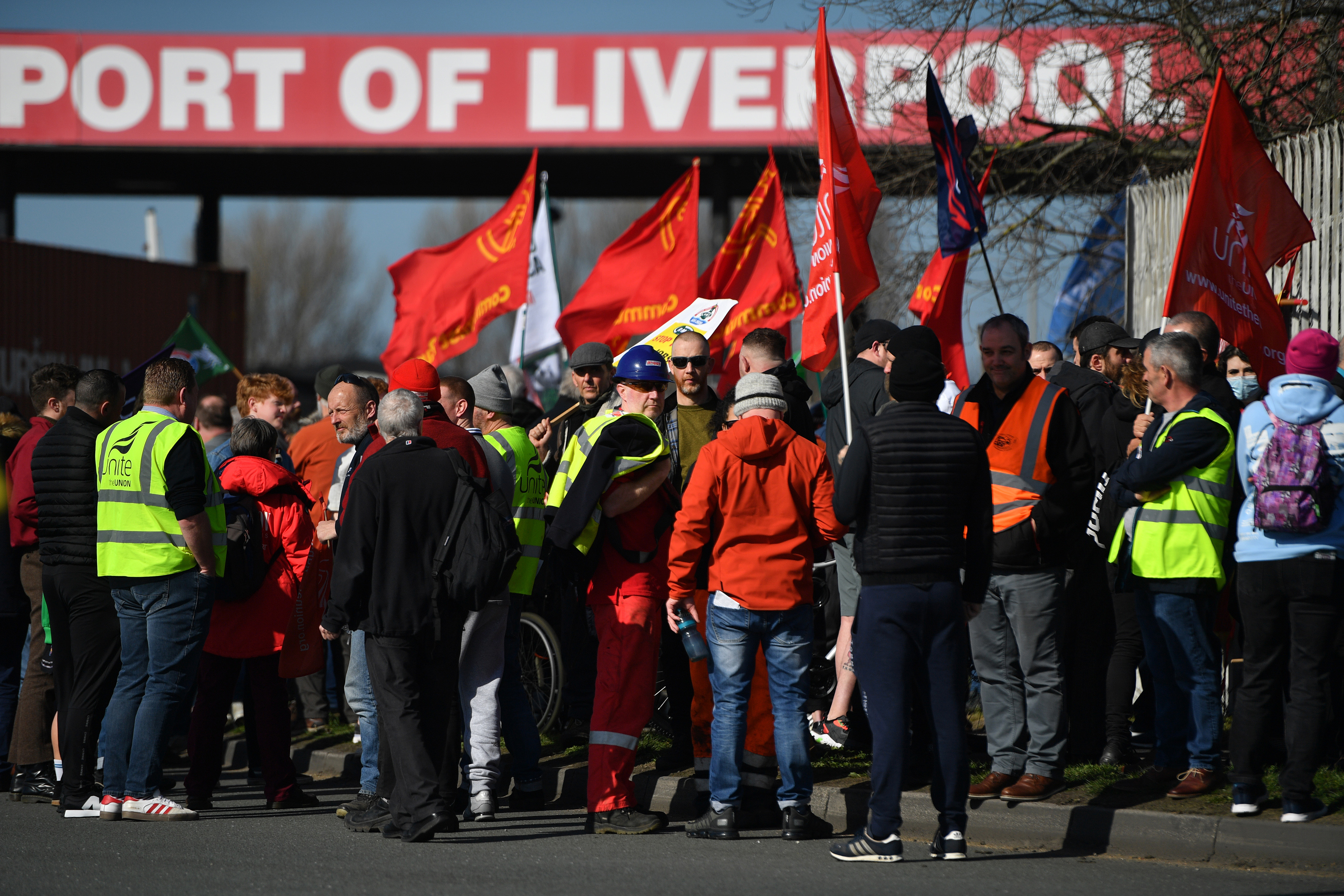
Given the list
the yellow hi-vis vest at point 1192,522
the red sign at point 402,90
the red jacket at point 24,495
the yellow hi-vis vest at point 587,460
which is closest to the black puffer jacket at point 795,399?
the yellow hi-vis vest at point 587,460

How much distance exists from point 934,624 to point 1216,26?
7.37m

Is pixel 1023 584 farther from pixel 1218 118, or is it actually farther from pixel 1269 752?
pixel 1218 118

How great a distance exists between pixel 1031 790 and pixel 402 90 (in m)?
16.3

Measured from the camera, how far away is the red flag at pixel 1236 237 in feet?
23.5

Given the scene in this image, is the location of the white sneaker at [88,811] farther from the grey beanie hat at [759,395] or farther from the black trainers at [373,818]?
the grey beanie hat at [759,395]

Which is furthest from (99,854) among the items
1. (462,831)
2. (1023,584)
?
(1023,584)

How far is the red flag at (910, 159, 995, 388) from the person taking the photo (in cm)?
812

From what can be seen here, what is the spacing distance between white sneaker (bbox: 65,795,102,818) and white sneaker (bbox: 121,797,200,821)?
20 centimetres

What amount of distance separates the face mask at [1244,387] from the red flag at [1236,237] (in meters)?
0.31

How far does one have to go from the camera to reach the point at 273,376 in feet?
30.2

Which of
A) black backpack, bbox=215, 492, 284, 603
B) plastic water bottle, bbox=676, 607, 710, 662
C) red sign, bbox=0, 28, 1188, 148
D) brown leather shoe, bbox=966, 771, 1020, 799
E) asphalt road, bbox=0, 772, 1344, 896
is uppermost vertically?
red sign, bbox=0, 28, 1188, 148

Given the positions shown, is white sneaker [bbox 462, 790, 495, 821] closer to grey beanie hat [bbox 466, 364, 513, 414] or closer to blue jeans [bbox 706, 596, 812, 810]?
blue jeans [bbox 706, 596, 812, 810]

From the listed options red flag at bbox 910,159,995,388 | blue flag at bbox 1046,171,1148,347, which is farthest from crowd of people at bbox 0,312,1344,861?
blue flag at bbox 1046,171,1148,347

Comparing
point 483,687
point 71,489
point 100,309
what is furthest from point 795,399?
point 100,309
